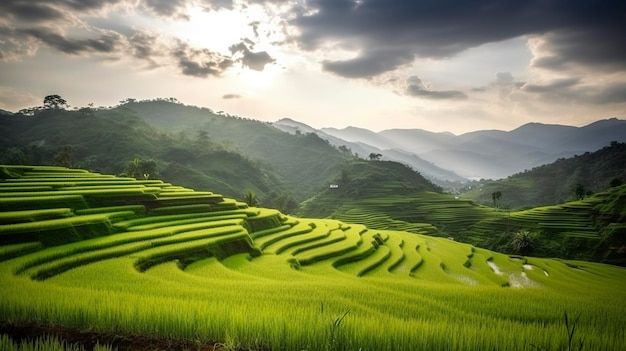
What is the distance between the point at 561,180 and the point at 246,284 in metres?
149

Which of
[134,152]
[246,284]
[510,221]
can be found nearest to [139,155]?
[134,152]

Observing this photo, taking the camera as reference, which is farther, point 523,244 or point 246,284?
point 523,244

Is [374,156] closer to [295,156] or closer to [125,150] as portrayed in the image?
[295,156]

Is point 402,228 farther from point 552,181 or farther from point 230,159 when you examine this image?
point 552,181

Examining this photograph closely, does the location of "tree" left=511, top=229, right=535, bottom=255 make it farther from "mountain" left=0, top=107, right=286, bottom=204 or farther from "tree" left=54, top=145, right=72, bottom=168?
"tree" left=54, top=145, right=72, bottom=168

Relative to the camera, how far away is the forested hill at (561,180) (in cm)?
10656

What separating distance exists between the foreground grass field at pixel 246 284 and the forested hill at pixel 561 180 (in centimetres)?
9306

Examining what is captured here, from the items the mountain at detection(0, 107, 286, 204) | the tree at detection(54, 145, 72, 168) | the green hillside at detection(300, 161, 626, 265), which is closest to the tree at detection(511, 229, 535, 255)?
the green hillside at detection(300, 161, 626, 265)

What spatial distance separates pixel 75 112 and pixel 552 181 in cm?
17366

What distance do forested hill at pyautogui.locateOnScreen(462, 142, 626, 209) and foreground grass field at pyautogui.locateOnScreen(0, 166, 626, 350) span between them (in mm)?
93060

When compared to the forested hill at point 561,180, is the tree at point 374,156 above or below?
above

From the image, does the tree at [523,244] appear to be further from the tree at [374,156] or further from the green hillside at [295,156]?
the tree at [374,156]

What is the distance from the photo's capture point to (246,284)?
9289mm

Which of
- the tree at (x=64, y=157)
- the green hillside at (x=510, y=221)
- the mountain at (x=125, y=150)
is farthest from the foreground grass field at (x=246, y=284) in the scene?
the mountain at (x=125, y=150)
